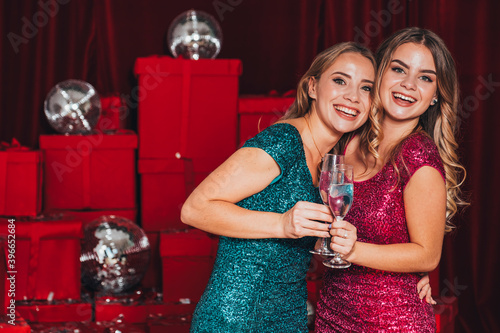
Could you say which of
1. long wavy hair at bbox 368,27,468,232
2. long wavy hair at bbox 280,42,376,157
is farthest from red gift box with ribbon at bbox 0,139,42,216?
long wavy hair at bbox 368,27,468,232

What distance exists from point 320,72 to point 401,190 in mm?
359

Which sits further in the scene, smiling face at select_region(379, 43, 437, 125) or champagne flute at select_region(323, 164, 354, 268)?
smiling face at select_region(379, 43, 437, 125)

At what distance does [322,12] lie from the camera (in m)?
3.57

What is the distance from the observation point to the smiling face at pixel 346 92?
1.49 meters

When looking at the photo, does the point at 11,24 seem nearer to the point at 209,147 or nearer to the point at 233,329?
the point at 209,147

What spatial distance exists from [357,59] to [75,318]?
1799mm

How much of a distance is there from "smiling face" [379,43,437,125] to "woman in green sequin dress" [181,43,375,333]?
93 mm

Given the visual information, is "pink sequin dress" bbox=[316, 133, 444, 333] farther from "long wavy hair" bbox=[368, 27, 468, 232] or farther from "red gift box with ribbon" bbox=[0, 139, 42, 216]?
"red gift box with ribbon" bbox=[0, 139, 42, 216]

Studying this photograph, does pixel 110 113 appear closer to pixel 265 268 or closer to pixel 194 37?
pixel 194 37

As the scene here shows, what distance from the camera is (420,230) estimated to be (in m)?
1.44

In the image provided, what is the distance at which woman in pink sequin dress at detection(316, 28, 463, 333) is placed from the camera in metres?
1.45

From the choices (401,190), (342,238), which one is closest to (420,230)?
(401,190)

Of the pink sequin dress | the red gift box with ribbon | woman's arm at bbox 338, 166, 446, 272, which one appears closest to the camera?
woman's arm at bbox 338, 166, 446, 272

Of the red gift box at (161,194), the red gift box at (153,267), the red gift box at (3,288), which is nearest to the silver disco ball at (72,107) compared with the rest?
the red gift box at (161,194)
